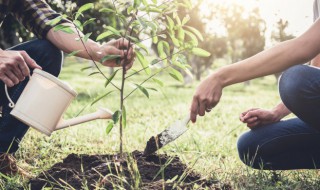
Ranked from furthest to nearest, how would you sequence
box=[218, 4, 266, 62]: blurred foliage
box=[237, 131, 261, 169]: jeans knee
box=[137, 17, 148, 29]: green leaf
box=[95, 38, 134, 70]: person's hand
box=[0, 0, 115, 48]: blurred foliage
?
box=[218, 4, 266, 62]: blurred foliage
box=[0, 0, 115, 48]: blurred foliage
box=[237, 131, 261, 169]: jeans knee
box=[95, 38, 134, 70]: person's hand
box=[137, 17, 148, 29]: green leaf

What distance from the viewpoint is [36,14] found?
269cm

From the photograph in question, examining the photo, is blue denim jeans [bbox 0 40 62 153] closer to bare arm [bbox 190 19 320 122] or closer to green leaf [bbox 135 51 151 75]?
green leaf [bbox 135 51 151 75]

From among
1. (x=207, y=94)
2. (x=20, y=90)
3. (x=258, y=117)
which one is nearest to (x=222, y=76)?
(x=207, y=94)

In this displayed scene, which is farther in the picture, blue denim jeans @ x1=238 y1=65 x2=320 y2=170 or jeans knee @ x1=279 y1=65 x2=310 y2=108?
blue denim jeans @ x1=238 y1=65 x2=320 y2=170

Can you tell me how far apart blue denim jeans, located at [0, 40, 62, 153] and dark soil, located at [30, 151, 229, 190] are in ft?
1.70

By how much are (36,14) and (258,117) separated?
1.66 m

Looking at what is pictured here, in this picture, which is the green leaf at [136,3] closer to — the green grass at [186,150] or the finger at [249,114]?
the green grass at [186,150]

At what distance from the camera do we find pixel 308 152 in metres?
2.52

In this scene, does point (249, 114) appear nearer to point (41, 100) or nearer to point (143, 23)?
point (143, 23)

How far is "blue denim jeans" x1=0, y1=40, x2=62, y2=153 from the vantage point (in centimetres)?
262

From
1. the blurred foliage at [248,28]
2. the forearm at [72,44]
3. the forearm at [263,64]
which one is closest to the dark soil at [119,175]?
the forearm at [263,64]

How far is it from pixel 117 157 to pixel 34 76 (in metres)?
0.69

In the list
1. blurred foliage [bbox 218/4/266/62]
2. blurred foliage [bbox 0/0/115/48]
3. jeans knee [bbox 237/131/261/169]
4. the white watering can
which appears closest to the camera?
the white watering can

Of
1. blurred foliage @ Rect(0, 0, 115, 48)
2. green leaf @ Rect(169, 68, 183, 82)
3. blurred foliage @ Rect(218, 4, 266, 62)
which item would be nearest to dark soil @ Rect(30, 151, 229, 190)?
green leaf @ Rect(169, 68, 183, 82)
